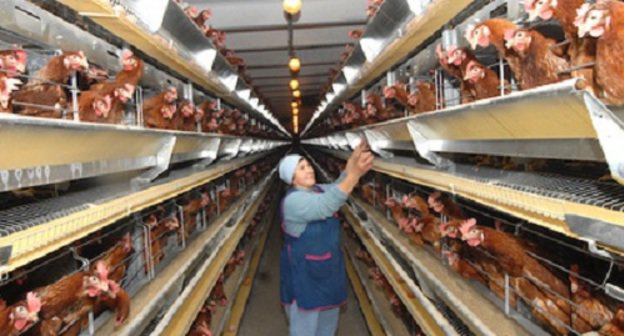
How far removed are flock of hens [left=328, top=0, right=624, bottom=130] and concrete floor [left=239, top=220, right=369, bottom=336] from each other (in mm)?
2535

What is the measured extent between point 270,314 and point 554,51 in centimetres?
392

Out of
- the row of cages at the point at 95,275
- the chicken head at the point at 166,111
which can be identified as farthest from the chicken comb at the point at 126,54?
the row of cages at the point at 95,275

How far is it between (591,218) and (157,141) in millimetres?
2128

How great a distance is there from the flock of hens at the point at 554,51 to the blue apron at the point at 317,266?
1.06 metres

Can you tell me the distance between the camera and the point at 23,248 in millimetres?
1183

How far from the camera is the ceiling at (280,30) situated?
4.75m

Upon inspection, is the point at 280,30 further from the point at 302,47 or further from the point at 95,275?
the point at 95,275

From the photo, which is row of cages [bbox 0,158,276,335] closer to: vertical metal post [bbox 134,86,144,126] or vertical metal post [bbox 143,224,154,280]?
vertical metal post [bbox 143,224,154,280]

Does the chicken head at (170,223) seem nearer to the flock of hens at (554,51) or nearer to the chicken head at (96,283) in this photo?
the chicken head at (96,283)

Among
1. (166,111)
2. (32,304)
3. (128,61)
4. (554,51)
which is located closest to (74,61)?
(128,61)

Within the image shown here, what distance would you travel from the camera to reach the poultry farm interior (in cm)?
133

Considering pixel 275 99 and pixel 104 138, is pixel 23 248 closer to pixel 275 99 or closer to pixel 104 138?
pixel 104 138

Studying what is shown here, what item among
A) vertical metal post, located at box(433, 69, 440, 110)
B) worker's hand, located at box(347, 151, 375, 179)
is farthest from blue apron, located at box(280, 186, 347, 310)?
vertical metal post, located at box(433, 69, 440, 110)

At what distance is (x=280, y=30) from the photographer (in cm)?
534
